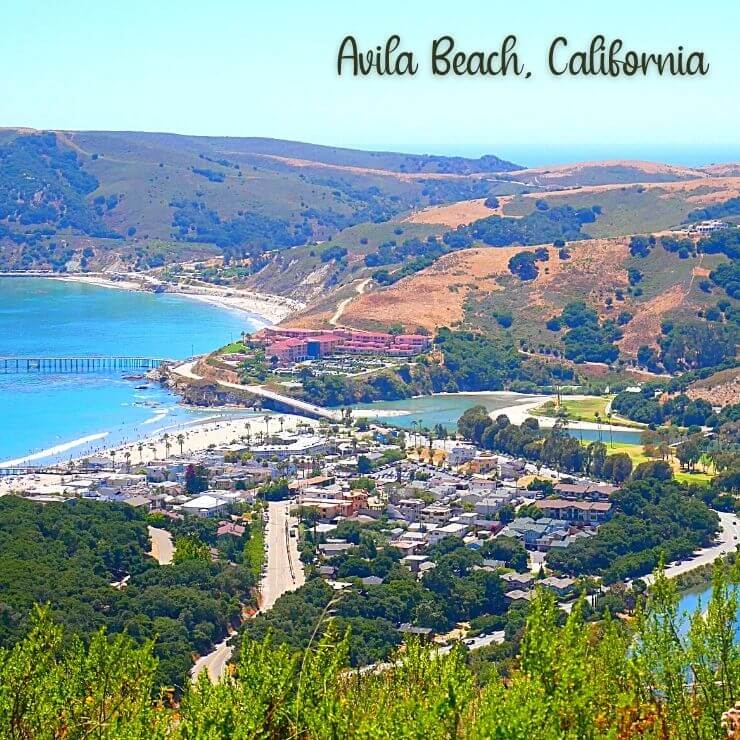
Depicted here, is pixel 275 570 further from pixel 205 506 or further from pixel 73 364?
pixel 73 364

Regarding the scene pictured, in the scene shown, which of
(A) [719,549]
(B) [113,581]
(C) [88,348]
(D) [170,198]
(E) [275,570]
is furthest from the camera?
(D) [170,198]

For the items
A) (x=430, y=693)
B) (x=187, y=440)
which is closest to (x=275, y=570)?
(x=187, y=440)

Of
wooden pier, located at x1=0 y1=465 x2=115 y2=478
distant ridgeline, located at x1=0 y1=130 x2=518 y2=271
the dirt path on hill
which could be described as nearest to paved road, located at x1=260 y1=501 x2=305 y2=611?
wooden pier, located at x1=0 y1=465 x2=115 y2=478

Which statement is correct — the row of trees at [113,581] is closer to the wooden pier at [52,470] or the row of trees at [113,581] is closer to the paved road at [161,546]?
the paved road at [161,546]

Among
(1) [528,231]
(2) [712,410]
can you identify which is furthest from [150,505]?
(1) [528,231]

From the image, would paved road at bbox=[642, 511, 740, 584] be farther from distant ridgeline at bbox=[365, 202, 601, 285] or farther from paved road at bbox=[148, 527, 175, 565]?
distant ridgeline at bbox=[365, 202, 601, 285]

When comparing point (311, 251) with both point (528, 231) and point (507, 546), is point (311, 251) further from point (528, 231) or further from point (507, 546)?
point (507, 546)

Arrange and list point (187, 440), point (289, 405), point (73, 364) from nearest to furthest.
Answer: point (187, 440) < point (289, 405) < point (73, 364)
